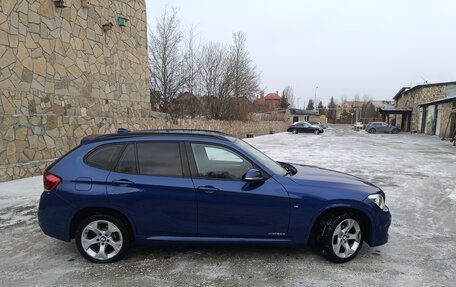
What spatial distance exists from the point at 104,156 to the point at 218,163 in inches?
54.6

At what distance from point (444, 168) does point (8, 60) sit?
1414 centimetres

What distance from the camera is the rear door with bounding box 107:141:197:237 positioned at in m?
3.80

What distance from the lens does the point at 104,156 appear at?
13.1 ft

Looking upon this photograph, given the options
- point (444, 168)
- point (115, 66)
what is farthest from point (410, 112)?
point (115, 66)

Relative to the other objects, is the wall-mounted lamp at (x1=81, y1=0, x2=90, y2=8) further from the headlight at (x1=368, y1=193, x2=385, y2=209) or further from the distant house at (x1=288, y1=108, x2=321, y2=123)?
the distant house at (x1=288, y1=108, x2=321, y2=123)

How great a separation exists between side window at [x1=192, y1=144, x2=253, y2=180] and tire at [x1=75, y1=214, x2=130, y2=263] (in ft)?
3.83

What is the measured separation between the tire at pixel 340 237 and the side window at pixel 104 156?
265 cm

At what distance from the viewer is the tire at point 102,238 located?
3.87m

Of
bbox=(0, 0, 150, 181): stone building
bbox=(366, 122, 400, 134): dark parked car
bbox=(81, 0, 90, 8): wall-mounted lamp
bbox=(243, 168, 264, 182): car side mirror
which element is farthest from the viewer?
bbox=(366, 122, 400, 134): dark parked car

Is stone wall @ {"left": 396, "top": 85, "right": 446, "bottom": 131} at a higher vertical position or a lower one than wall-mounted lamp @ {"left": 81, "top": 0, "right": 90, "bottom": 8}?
lower

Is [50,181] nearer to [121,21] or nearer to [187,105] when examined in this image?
[121,21]

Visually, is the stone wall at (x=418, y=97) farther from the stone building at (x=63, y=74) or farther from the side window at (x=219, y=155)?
the side window at (x=219, y=155)

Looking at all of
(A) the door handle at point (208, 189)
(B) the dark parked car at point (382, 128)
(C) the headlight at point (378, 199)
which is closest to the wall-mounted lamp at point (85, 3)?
(A) the door handle at point (208, 189)

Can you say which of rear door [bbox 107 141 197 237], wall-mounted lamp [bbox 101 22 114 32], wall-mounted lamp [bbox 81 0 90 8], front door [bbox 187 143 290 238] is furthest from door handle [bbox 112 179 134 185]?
wall-mounted lamp [bbox 101 22 114 32]
